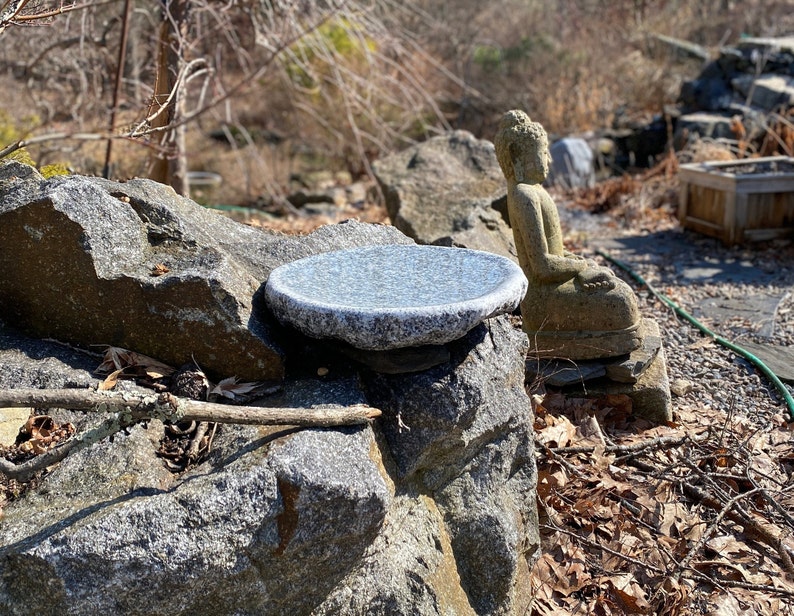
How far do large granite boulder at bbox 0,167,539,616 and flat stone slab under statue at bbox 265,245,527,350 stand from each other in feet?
0.53

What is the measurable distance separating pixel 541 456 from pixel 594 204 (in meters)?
5.69

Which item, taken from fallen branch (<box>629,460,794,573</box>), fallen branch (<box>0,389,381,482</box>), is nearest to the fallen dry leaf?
fallen branch (<box>0,389,381,482</box>)

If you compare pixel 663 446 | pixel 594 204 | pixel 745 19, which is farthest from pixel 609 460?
pixel 745 19

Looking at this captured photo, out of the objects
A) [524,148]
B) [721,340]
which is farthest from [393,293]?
[721,340]

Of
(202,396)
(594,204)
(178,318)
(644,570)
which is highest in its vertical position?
(178,318)

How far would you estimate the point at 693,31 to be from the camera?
A: 54.6ft

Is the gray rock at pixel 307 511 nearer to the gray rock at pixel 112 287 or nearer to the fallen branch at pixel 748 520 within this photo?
the gray rock at pixel 112 287

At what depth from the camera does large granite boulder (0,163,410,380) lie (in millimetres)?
2537

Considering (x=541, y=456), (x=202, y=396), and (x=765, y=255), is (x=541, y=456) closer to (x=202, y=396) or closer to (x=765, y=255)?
(x=202, y=396)

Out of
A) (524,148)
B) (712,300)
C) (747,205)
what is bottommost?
(712,300)

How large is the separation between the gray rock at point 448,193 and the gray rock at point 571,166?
10.7ft

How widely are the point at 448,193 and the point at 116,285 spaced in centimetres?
404

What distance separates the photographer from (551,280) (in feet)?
13.5

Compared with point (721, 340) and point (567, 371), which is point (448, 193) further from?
point (567, 371)
